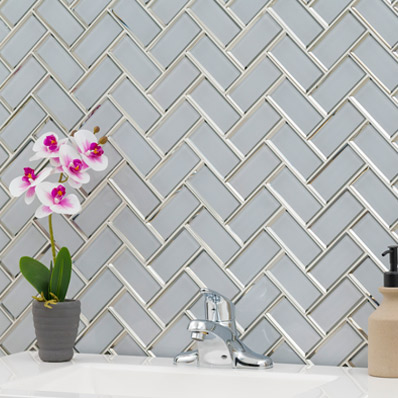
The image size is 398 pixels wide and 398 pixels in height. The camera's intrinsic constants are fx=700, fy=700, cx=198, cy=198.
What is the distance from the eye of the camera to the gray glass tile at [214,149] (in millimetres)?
1457

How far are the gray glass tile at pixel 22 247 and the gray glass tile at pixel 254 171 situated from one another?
46 centimetres

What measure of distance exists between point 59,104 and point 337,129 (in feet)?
2.04

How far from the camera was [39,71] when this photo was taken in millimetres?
1597

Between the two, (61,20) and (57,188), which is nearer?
(57,188)

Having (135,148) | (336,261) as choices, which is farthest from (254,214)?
(135,148)

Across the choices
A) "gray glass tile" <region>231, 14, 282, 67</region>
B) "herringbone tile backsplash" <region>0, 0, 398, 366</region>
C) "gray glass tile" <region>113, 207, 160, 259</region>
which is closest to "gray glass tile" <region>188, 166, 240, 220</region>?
"herringbone tile backsplash" <region>0, 0, 398, 366</region>

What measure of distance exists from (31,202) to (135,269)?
0.90ft

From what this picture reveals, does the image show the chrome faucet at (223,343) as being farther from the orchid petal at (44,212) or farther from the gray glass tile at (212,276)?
the orchid petal at (44,212)

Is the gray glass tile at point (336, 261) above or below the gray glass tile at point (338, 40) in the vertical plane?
below

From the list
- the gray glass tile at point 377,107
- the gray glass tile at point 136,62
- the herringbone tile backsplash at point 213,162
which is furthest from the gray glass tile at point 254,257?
the gray glass tile at point 136,62

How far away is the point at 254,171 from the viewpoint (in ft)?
4.72

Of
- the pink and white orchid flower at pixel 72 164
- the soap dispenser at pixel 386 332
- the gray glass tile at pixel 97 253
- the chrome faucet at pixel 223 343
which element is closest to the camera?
the soap dispenser at pixel 386 332

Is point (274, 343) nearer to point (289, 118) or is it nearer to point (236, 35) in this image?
point (289, 118)

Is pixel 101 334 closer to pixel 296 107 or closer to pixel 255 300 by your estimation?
pixel 255 300
